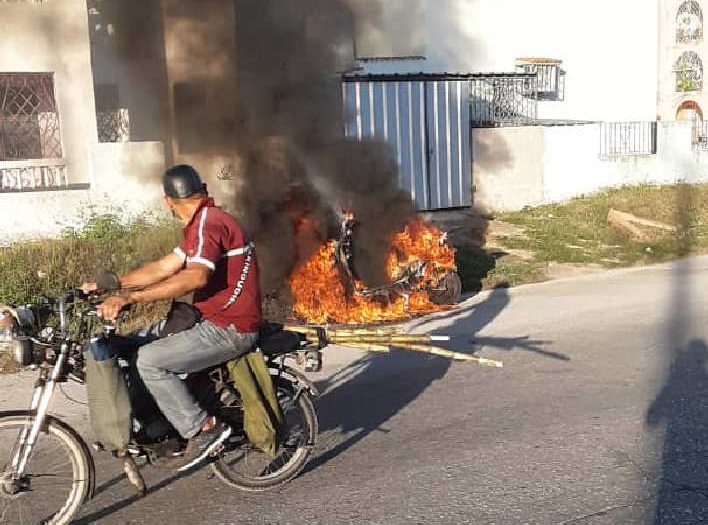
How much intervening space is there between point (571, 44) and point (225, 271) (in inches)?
798

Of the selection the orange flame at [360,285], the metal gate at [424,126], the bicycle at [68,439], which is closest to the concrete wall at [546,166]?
the metal gate at [424,126]

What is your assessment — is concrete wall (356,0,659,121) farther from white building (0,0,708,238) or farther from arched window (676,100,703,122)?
arched window (676,100,703,122)

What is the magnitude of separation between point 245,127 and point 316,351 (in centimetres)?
539

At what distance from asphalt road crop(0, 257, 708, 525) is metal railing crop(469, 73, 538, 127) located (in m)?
10.0

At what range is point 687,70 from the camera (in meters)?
24.9

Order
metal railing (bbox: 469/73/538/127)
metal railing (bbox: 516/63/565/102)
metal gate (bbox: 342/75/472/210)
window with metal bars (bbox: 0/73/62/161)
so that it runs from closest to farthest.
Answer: window with metal bars (bbox: 0/73/62/161)
metal gate (bbox: 342/75/472/210)
metal railing (bbox: 469/73/538/127)
metal railing (bbox: 516/63/565/102)

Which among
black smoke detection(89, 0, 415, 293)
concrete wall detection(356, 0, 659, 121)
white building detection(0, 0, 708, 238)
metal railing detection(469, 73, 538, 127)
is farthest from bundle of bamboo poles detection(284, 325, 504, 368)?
concrete wall detection(356, 0, 659, 121)

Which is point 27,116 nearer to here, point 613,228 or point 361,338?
point 361,338

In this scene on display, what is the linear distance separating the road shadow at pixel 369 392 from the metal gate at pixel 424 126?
27.5ft

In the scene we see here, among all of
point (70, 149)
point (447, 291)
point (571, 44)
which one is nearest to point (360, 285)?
point (447, 291)

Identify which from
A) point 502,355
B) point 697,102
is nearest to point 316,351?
point 502,355

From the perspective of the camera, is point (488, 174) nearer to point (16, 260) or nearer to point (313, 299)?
point (313, 299)

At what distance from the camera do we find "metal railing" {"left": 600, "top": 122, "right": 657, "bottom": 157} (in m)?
19.1

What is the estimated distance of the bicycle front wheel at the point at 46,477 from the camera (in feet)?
12.4
